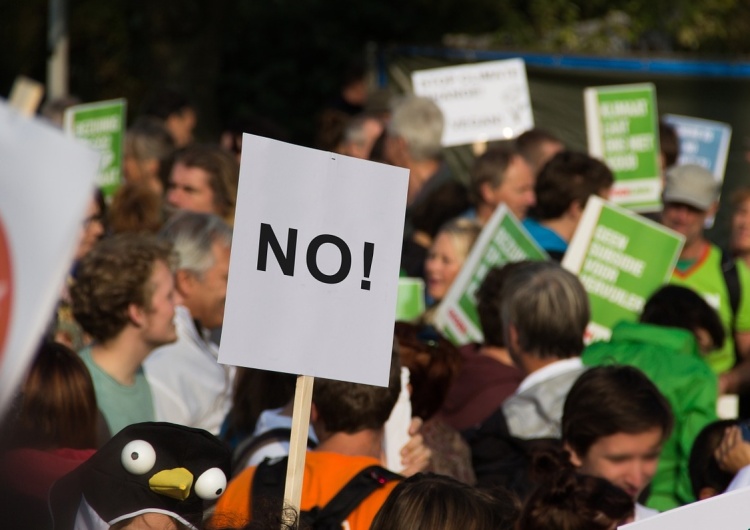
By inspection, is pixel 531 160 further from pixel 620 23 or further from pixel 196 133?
pixel 620 23

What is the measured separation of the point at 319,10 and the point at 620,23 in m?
3.74

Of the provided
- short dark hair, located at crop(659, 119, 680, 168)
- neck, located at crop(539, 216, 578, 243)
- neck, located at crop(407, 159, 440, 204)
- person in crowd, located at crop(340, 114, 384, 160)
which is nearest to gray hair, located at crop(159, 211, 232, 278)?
neck, located at crop(539, 216, 578, 243)

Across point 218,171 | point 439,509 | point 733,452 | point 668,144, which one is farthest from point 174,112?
point 439,509

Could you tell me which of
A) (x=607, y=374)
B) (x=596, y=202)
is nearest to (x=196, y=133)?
(x=596, y=202)

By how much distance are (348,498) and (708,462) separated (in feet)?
3.91

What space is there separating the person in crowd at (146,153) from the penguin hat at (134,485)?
4757 millimetres

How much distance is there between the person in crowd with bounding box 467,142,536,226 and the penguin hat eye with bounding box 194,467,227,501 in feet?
13.7

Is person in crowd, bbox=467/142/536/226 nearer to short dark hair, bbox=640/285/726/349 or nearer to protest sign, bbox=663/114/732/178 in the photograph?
short dark hair, bbox=640/285/726/349

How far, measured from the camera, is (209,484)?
261cm

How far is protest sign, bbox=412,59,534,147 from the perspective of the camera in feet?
27.6

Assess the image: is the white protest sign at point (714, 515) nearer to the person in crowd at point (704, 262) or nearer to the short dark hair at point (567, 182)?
the person in crowd at point (704, 262)

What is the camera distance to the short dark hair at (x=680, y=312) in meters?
5.10

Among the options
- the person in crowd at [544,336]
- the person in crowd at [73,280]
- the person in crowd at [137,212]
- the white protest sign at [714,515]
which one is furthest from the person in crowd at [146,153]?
Result: the white protest sign at [714,515]

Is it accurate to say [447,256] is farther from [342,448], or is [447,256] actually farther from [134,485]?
[134,485]
